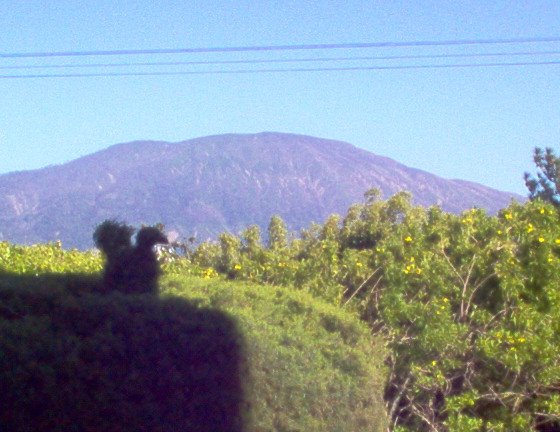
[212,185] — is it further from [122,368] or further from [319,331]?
[122,368]

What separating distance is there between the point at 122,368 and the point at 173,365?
0.33 m

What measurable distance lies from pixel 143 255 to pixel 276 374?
1.90 meters

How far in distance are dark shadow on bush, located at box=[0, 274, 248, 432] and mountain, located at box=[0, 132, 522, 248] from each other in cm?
1029

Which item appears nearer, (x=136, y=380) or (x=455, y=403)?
(x=136, y=380)

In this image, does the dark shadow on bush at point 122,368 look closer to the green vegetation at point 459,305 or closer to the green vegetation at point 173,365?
Answer: the green vegetation at point 173,365

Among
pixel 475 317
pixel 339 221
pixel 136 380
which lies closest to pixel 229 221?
pixel 339 221

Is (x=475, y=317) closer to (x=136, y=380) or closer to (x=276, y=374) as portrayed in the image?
(x=276, y=374)

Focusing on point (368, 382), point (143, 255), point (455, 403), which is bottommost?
point (455, 403)

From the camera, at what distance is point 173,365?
16.7ft

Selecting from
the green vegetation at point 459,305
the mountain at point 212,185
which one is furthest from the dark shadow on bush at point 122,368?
the mountain at point 212,185

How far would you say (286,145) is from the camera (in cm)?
2244

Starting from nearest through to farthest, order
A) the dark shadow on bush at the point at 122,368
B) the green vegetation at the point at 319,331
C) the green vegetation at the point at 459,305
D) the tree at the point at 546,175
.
→ the dark shadow on bush at the point at 122,368
the green vegetation at the point at 319,331
the green vegetation at the point at 459,305
the tree at the point at 546,175

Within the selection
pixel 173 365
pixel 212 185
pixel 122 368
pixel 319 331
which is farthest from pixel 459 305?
pixel 212 185

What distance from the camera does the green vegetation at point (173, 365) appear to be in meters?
4.70
